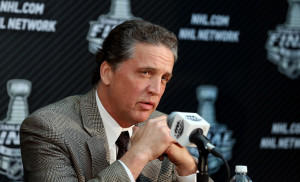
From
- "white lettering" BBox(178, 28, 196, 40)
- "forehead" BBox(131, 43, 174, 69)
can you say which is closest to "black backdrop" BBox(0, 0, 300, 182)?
"white lettering" BBox(178, 28, 196, 40)

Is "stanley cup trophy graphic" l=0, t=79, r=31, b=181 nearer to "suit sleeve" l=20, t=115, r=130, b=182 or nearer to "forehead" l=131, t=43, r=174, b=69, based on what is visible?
"suit sleeve" l=20, t=115, r=130, b=182

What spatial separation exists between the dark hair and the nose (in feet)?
0.67

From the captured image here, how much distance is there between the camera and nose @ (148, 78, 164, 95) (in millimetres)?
2406

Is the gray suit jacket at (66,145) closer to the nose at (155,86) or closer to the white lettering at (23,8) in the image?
the nose at (155,86)

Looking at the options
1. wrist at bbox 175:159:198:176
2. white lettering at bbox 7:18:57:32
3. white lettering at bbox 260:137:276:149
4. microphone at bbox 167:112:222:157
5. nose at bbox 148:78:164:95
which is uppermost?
white lettering at bbox 7:18:57:32

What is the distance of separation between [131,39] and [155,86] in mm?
306

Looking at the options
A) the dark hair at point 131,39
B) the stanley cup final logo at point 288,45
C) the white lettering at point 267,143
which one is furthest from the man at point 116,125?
the stanley cup final logo at point 288,45

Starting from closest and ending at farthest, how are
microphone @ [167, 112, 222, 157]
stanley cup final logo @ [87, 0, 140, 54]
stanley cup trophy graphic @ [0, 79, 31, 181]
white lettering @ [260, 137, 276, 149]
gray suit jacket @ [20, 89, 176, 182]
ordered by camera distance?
microphone @ [167, 112, 222, 157]
gray suit jacket @ [20, 89, 176, 182]
stanley cup trophy graphic @ [0, 79, 31, 181]
stanley cup final logo @ [87, 0, 140, 54]
white lettering @ [260, 137, 276, 149]

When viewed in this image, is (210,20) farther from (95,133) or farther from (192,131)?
(192,131)

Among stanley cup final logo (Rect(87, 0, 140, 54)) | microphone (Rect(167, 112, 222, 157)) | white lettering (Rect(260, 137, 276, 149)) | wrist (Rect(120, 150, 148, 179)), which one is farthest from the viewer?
white lettering (Rect(260, 137, 276, 149))

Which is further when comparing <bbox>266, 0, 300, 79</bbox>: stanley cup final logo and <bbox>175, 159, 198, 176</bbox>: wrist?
<bbox>266, 0, 300, 79</bbox>: stanley cup final logo

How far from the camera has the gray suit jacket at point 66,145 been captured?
7.68 ft

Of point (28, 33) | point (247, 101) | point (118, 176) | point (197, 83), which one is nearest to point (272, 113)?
point (247, 101)

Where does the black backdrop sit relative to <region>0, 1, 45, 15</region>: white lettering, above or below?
below
